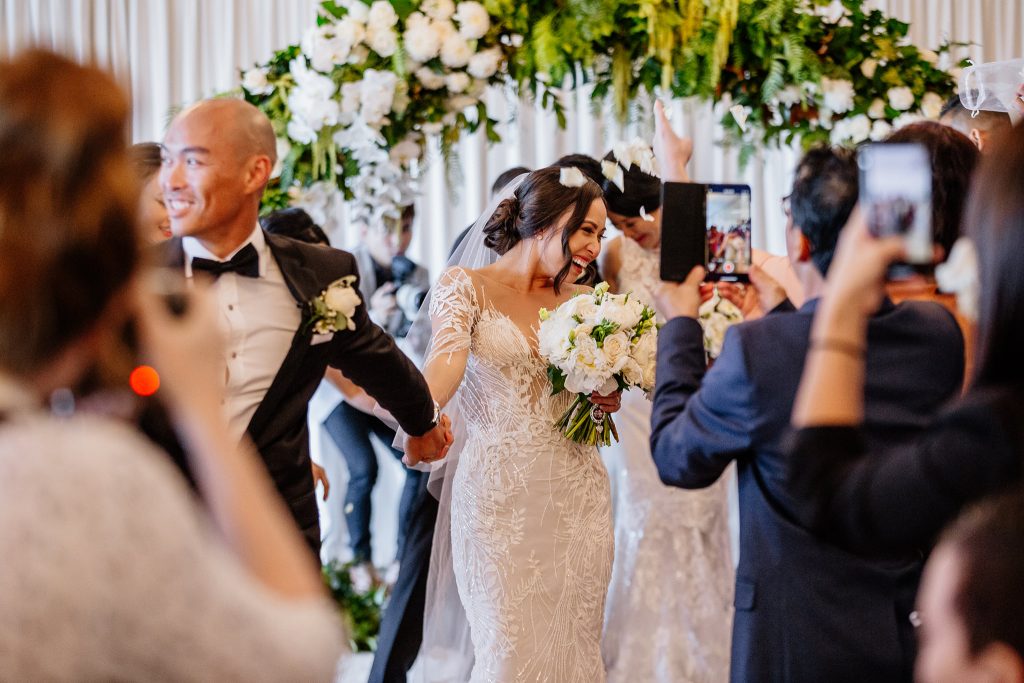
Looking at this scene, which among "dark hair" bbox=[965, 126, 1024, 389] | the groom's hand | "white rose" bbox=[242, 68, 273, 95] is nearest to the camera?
"dark hair" bbox=[965, 126, 1024, 389]

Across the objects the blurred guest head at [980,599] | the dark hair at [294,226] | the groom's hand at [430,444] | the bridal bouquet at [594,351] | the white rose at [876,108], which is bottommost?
the groom's hand at [430,444]

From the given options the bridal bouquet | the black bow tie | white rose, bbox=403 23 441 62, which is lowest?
the bridal bouquet

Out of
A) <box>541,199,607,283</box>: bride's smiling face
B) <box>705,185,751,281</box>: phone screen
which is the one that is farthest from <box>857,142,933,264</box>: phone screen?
<box>541,199,607,283</box>: bride's smiling face

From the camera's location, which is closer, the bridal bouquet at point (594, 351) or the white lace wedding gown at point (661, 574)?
the bridal bouquet at point (594, 351)

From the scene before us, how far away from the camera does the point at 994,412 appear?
155cm

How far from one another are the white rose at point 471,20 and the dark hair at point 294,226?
1.05 metres

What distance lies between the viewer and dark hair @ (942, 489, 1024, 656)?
136 centimetres

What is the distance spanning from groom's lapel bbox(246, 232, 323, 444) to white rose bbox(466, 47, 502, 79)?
6.41 feet

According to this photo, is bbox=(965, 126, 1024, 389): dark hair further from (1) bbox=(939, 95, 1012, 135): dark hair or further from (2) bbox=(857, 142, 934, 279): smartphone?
(1) bbox=(939, 95, 1012, 135): dark hair

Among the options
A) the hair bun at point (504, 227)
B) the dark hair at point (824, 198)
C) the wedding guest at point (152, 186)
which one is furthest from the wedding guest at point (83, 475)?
the hair bun at point (504, 227)

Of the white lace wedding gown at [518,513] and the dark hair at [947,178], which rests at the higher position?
the dark hair at [947,178]

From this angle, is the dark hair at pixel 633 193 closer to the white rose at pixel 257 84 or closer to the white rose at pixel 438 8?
the white rose at pixel 438 8

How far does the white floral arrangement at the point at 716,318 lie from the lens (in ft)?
13.6

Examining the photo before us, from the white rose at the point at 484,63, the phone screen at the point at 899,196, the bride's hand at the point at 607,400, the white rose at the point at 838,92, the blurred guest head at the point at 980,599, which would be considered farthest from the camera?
the white rose at the point at 838,92
